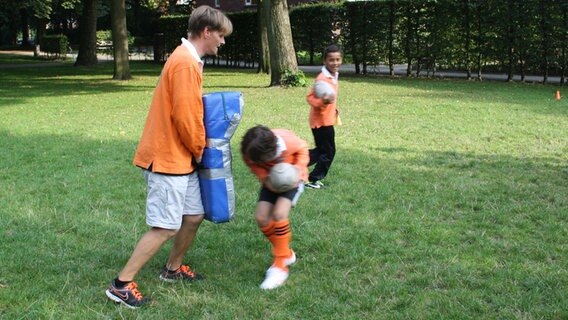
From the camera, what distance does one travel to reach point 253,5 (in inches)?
1789

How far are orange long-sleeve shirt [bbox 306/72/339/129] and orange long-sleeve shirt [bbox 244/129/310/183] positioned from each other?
2125 millimetres

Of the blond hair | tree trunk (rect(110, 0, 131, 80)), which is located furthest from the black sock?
tree trunk (rect(110, 0, 131, 80))

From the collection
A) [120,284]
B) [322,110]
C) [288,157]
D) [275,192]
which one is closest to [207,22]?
[288,157]

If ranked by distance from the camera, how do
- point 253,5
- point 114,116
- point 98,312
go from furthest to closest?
point 253,5 → point 114,116 → point 98,312

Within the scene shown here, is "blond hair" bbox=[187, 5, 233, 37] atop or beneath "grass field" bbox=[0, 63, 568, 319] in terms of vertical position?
atop

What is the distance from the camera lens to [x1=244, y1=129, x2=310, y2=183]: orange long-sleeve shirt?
3.60 metres

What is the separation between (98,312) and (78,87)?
15696mm

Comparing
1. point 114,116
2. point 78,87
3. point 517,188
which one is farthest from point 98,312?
point 78,87

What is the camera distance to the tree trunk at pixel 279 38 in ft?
52.9

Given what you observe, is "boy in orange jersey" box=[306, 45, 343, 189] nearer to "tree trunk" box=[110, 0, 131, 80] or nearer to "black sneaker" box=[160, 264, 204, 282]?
"black sneaker" box=[160, 264, 204, 282]

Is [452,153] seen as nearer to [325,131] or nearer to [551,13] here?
[325,131]

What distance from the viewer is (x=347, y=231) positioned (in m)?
4.62

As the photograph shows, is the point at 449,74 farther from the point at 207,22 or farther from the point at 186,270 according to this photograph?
the point at 207,22

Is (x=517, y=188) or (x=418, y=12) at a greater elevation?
(x=418, y=12)
